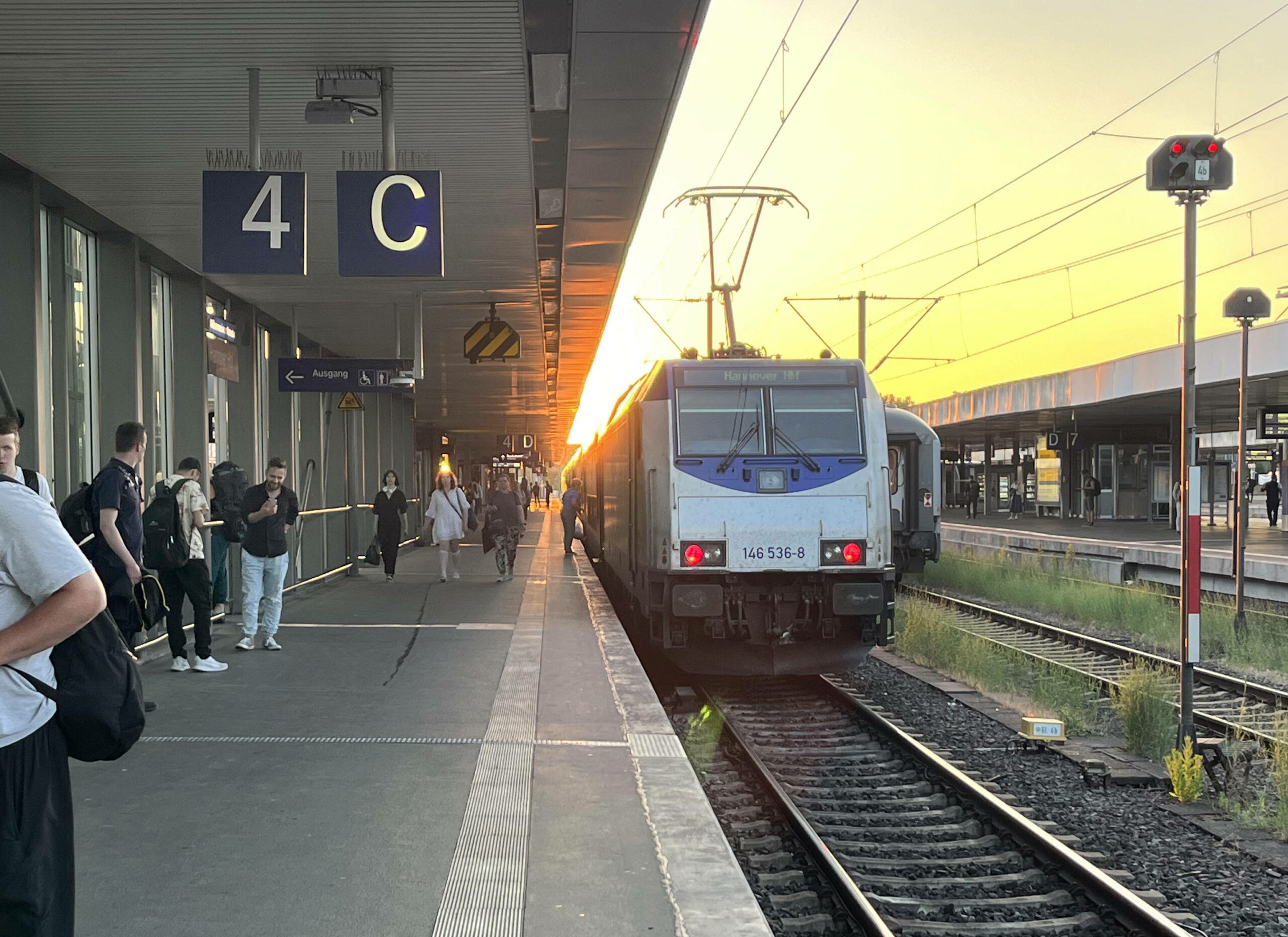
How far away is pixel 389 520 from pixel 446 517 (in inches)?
36.9

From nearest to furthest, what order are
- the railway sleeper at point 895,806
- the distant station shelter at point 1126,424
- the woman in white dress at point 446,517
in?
the railway sleeper at point 895,806 → the woman in white dress at point 446,517 → the distant station shelter at point 1126,424

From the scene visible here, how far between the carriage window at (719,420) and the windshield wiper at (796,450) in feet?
0.43

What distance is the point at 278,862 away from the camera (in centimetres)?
452

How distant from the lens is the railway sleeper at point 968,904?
507 cm

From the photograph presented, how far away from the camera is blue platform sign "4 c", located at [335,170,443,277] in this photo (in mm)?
7543

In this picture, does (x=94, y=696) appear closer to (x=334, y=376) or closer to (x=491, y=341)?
(x=491, y=341)

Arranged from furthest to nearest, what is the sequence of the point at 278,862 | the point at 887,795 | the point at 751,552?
the point at 751,552
the point at 887,795
the point at 278,862

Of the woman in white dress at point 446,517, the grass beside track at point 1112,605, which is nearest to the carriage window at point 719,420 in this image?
the grass beside track at point 1112,605

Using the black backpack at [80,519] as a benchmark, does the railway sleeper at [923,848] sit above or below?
below

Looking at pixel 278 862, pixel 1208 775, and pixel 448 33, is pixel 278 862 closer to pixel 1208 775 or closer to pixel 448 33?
pixel 448 33

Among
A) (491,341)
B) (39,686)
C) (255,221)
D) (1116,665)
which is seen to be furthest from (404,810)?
(491,341)

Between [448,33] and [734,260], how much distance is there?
47.5 ft

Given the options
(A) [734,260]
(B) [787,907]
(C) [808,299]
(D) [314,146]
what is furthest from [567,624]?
(C) [808,299]

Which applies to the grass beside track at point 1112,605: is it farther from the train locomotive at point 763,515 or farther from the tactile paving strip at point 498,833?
the tactile paving strip at point 498,833
